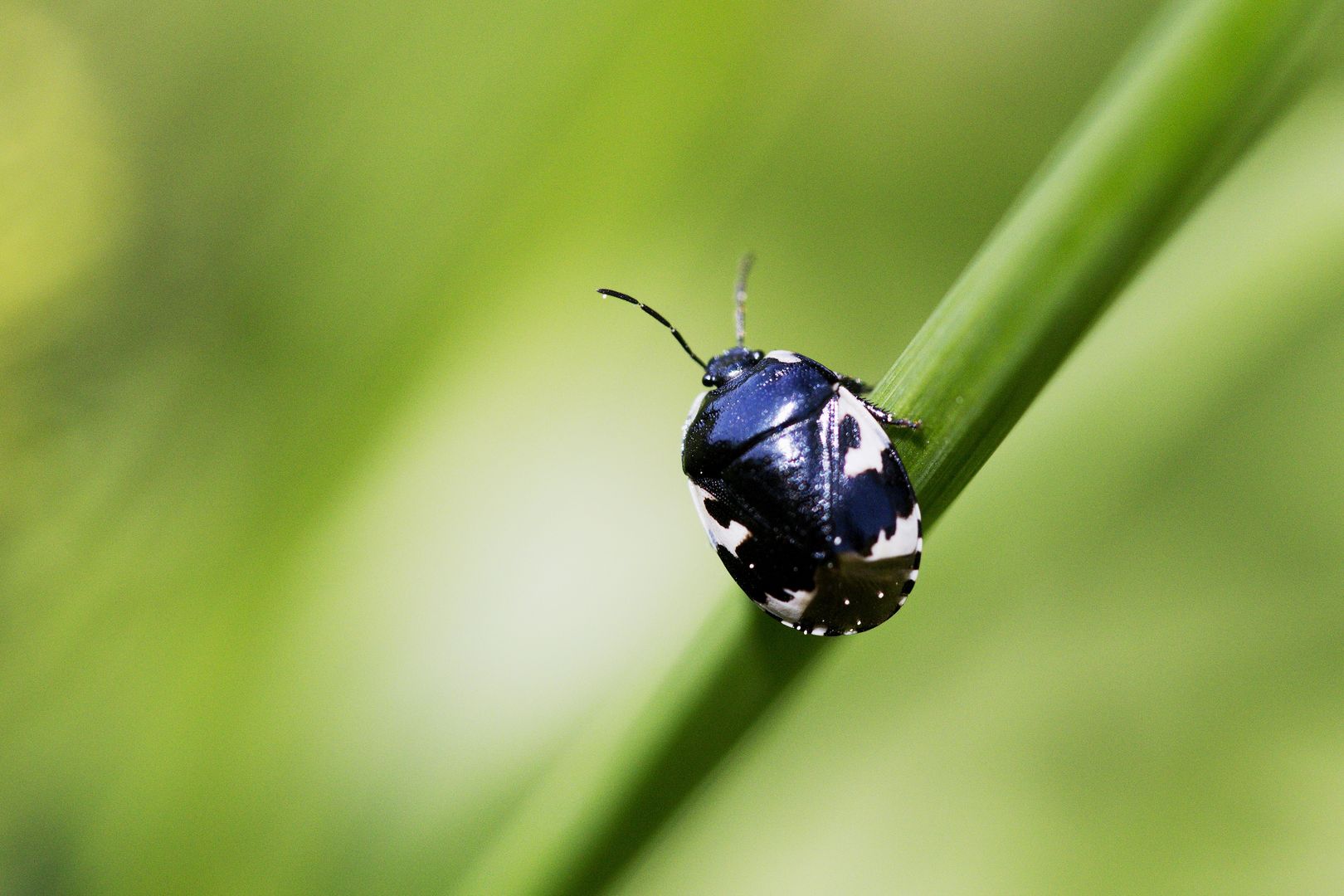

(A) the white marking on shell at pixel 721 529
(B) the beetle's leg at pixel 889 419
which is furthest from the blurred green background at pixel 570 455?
(B) the beetle's leg at pixel 889 419

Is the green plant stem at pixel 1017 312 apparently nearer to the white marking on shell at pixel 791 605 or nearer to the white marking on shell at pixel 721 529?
the white marking on shell at pixel 791 605

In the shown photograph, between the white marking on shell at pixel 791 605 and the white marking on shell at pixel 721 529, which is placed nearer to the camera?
the white marking on shell at pixel 791 605

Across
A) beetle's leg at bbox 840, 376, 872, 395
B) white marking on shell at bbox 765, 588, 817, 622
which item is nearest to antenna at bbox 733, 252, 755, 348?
beetle's leg at bbox 840, 376, 872, 395

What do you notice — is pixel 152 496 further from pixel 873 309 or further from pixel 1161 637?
pixel 1161 637

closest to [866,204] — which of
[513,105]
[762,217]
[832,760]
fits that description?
[762,217]

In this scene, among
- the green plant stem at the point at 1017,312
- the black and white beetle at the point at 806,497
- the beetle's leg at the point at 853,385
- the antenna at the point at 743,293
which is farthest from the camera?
the antenna at the point at 743,293

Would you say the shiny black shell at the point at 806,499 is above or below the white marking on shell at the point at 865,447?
below

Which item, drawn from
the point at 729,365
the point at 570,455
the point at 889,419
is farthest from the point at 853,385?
the point at 570,455

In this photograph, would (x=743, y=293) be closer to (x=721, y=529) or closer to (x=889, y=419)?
(x=721, y=529)
